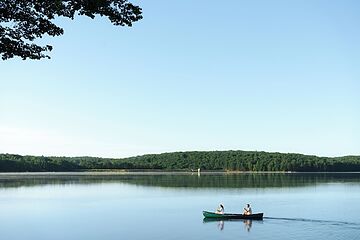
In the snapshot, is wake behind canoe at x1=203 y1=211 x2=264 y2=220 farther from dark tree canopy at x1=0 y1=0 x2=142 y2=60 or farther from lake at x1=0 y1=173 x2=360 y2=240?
dark tree canopy at x1=0 y1=0 x2=142 y2=60

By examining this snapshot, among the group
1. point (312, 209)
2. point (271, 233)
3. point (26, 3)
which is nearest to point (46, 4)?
point (26, 3)

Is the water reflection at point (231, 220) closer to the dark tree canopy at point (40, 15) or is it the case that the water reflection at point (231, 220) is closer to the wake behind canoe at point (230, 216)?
the wake behind canoe at point (230, 216)

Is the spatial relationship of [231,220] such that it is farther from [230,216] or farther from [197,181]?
[197,181]

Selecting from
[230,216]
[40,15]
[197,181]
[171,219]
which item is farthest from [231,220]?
[197,181]

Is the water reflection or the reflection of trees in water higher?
the reflection of trees in water

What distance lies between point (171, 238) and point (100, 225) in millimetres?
10892

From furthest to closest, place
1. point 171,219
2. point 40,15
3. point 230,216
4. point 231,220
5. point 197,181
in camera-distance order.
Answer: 1. point 197,181
2. point 171,219
3. point 230,216
4. point 231,220
5. point 40,15

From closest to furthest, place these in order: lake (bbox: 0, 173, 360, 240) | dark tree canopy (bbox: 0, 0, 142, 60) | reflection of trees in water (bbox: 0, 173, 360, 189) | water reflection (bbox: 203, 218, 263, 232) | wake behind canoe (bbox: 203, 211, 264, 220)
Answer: dark tree canopy (bbox: 0, 0, 142, 60), lake (bbox: 0, 173, 360, 240), water reflection (bbox: 203, 218, 263, 232), wake behind canoe (bbox: 203, 211, 264, 220), reflection of trees in water (bbox: 0, 173, 360, 189)

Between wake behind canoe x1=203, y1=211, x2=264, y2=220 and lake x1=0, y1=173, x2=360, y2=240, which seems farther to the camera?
wake behind canoe x1=203, y1=211, x2=264, y2=220

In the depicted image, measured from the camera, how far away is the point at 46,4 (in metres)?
13.7

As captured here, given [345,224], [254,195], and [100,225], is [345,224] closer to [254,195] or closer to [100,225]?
[100,225]

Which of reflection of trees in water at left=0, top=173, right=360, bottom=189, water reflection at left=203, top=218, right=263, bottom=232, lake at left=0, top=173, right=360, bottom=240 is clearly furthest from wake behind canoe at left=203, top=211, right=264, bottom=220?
reflection of trees in water at left=0, top=173, right=360, bottom=189

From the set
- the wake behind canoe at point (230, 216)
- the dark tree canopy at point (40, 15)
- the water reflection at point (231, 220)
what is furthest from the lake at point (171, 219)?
the dark tree canopy at point (40, 15)

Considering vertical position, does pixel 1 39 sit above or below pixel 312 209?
above
